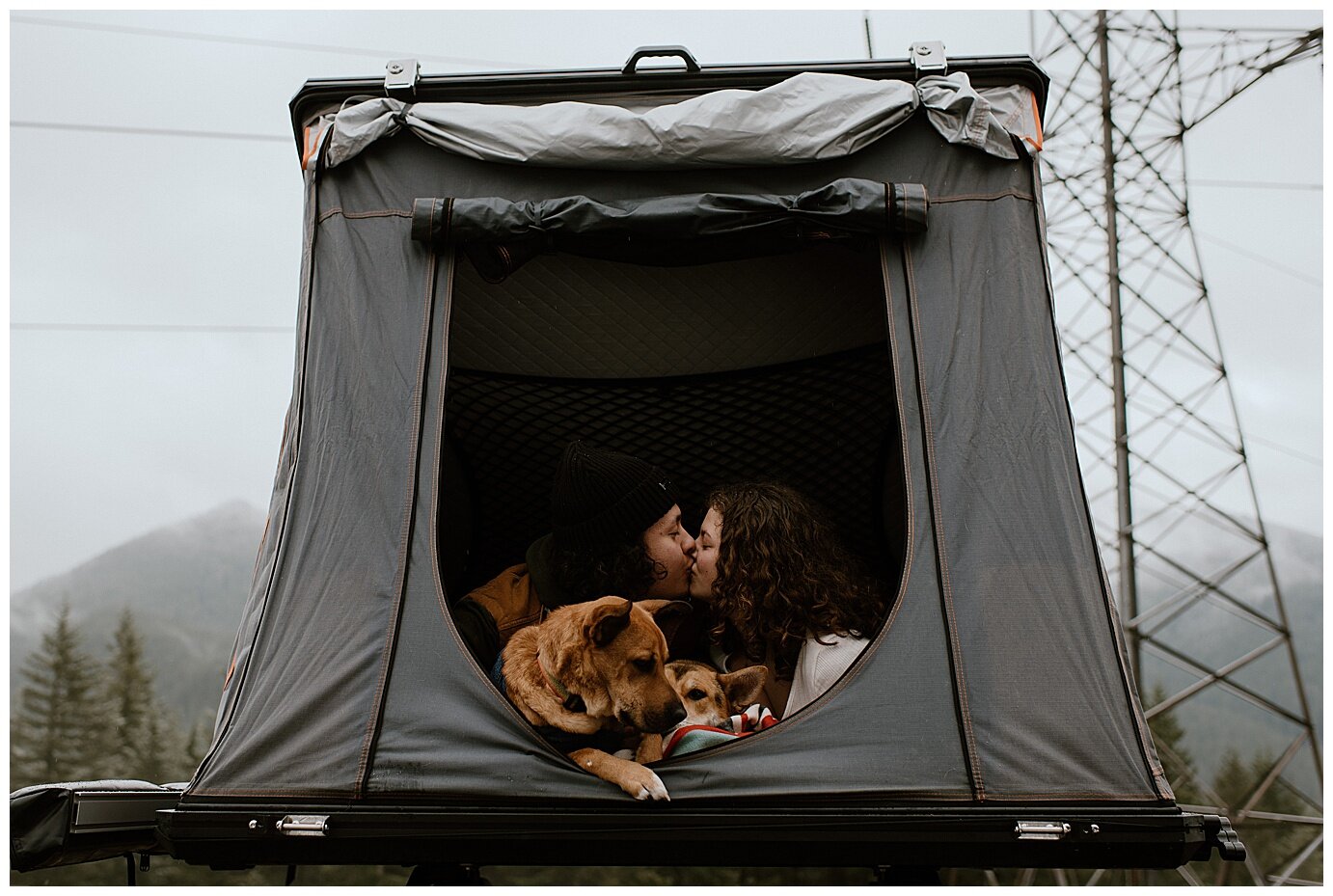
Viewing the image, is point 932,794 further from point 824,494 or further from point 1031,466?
point 824,494

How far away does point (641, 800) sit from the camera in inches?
79.7

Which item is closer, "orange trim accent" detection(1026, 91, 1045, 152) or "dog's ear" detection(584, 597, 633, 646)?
"dog's ear" detection(584, 597, 633, 646)

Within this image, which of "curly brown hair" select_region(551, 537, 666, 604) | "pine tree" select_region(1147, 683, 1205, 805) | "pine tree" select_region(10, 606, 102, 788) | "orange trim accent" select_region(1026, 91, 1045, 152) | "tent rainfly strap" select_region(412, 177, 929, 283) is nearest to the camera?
"tent rainfly strap" select_region(412, 177, 929, 283)

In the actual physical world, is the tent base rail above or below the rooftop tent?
below

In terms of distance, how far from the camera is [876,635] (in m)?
2.48

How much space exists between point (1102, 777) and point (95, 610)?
87.1 feet

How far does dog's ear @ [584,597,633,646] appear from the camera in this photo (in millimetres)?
2111

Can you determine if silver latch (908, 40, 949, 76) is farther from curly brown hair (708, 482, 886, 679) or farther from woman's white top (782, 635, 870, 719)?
woman's white top (782, 635, 870, 719)

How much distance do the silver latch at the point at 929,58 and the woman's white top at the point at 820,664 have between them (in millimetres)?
1485

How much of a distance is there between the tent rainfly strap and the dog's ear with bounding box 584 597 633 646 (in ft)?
2.97

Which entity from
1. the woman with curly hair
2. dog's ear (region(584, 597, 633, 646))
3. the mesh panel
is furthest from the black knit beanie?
the mesh panel

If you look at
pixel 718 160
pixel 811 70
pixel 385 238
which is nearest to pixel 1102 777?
pixel 718 160

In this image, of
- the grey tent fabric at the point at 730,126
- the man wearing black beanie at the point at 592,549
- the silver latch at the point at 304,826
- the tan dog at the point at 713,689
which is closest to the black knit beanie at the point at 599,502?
the man wearing black beanie at the point at 592,549

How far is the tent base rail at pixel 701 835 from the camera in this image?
202 centimetres
